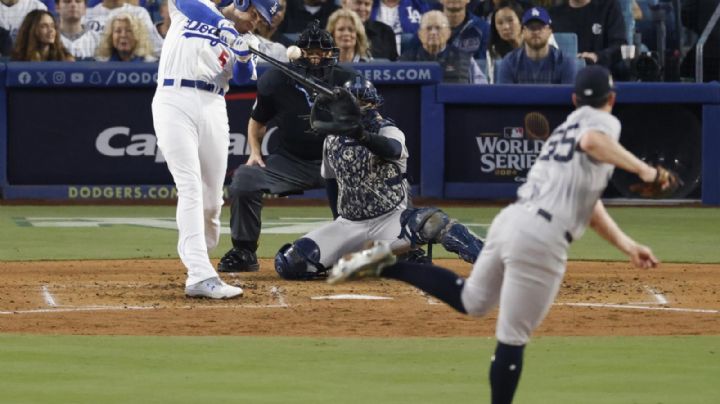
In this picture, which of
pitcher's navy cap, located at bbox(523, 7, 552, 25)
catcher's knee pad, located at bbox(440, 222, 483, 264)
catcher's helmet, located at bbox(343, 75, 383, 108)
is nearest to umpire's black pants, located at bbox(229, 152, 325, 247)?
catcher's helmet, located at bbox(343, 75, 383, 108)

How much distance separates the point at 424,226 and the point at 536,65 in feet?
22.2

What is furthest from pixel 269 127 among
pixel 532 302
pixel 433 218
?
pixel 532 302

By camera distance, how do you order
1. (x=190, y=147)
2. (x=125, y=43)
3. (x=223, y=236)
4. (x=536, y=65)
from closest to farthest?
(x=190, y=147), (x=223, y=236), (x=125, y=43), (x=536, y=65)

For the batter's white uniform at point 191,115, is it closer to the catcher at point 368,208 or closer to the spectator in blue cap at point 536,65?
the catcher at point 368,208

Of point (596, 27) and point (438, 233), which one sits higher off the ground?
point (596, 27)

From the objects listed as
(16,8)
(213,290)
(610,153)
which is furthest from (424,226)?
(16,8)

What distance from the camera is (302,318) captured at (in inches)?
358

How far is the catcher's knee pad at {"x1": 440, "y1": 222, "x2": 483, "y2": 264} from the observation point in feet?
32.7

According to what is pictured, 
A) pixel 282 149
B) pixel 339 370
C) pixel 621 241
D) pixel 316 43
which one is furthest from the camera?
pixel 282 149

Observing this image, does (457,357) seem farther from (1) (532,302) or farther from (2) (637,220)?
(2) (637,220)

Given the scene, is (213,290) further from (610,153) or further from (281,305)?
(610,153)

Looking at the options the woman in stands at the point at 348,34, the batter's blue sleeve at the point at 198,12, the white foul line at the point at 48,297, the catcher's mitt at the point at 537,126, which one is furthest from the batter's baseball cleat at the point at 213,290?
the catcher's mitt at the point at 537,126

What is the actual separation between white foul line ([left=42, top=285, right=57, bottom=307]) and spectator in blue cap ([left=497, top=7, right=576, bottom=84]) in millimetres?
7261

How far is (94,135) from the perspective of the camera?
53.7 feet
